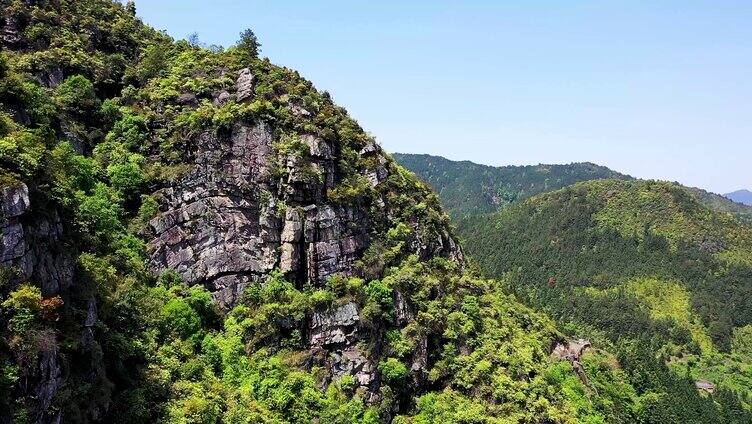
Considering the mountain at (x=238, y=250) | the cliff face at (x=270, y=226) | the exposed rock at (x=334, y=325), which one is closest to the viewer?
the mountain at (x=238, y=250)

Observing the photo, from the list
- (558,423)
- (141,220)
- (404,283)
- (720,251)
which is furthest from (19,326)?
(720,251)

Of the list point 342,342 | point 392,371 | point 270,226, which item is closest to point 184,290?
point 270,226

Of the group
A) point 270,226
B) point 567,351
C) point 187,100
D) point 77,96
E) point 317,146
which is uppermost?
point 187,100

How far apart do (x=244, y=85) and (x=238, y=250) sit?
57.6ft

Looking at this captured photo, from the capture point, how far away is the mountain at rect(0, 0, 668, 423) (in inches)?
1405

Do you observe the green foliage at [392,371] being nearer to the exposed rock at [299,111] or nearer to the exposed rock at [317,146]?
the exposed rock at [317,146]

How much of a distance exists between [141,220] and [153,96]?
13866mm

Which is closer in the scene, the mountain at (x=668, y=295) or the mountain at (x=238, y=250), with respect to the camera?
the mountain at (x=238, y=250)

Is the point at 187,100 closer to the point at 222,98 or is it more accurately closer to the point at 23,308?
the point at 222,98

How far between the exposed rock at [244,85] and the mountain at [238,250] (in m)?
0.37

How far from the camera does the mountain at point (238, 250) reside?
117 ft

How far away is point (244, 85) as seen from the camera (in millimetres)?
54844

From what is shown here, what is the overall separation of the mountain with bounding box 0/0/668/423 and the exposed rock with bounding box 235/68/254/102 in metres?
0.37

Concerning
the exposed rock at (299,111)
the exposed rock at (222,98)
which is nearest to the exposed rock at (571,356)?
the exposed rock at (299,111)
